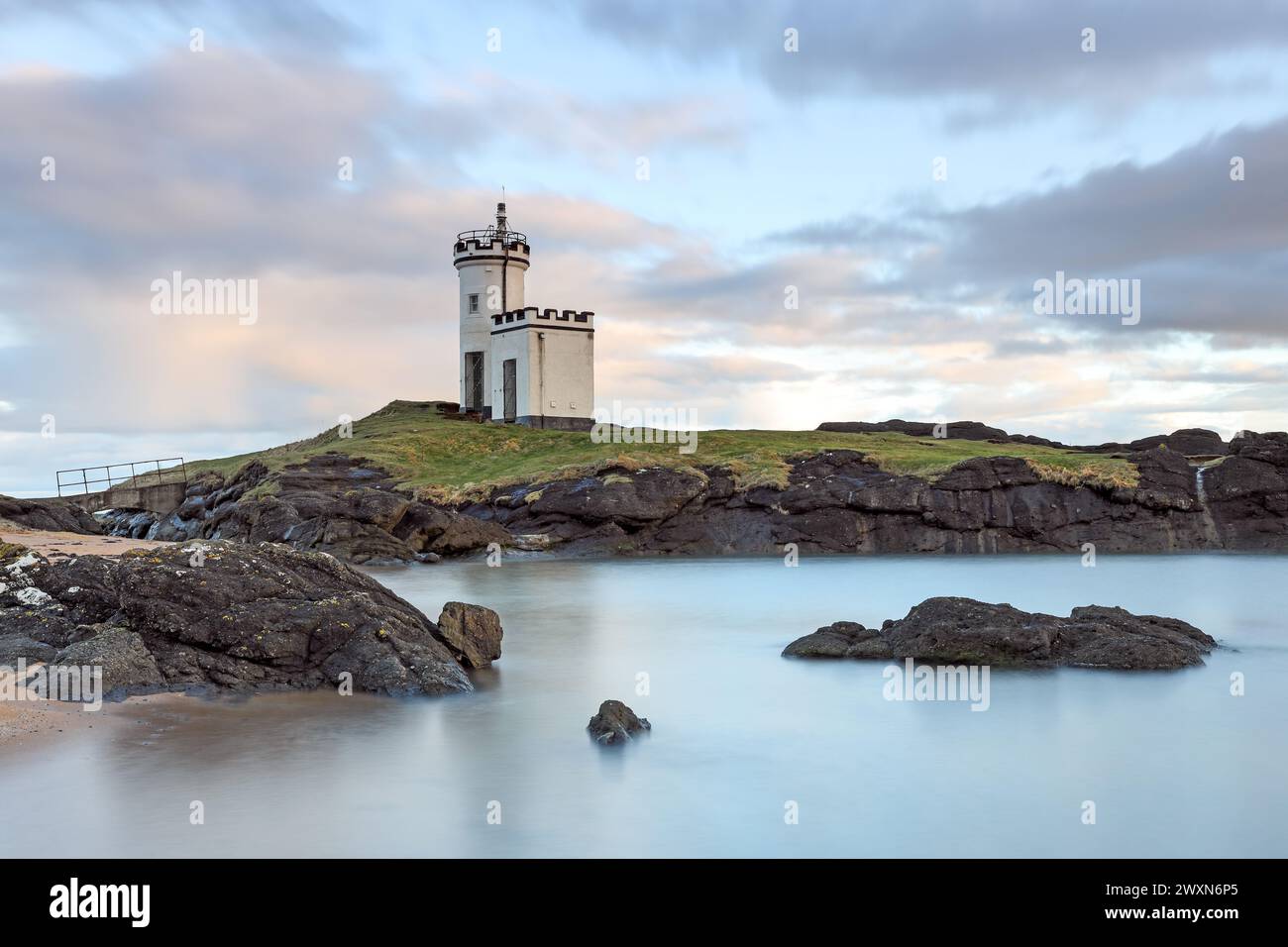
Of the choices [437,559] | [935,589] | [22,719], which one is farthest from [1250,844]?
[437,559]

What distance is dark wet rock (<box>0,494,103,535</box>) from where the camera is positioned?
78.9ft

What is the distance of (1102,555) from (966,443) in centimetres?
1408

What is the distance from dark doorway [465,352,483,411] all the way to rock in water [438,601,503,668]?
1782 inches

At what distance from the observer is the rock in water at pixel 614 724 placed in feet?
36.0

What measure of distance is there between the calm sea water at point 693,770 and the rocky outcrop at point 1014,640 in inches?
16.0

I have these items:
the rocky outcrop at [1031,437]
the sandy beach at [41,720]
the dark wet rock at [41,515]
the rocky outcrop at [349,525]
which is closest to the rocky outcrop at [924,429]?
the rocky outcrop at [1031,437]

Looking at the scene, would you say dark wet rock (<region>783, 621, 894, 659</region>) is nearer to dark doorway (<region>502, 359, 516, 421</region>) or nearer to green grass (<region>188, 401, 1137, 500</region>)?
green grass (<region>188, 401, 1137, 500</region>)

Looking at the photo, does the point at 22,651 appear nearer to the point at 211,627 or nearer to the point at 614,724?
the point at 211,627

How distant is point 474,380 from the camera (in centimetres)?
6028

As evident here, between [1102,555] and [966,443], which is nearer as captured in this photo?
[1102,555]

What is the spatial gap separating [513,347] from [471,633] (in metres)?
42.5

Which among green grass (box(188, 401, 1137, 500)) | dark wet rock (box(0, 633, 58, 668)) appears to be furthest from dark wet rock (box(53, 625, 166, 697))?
green grass (box(188, 401, 1137, 500))
